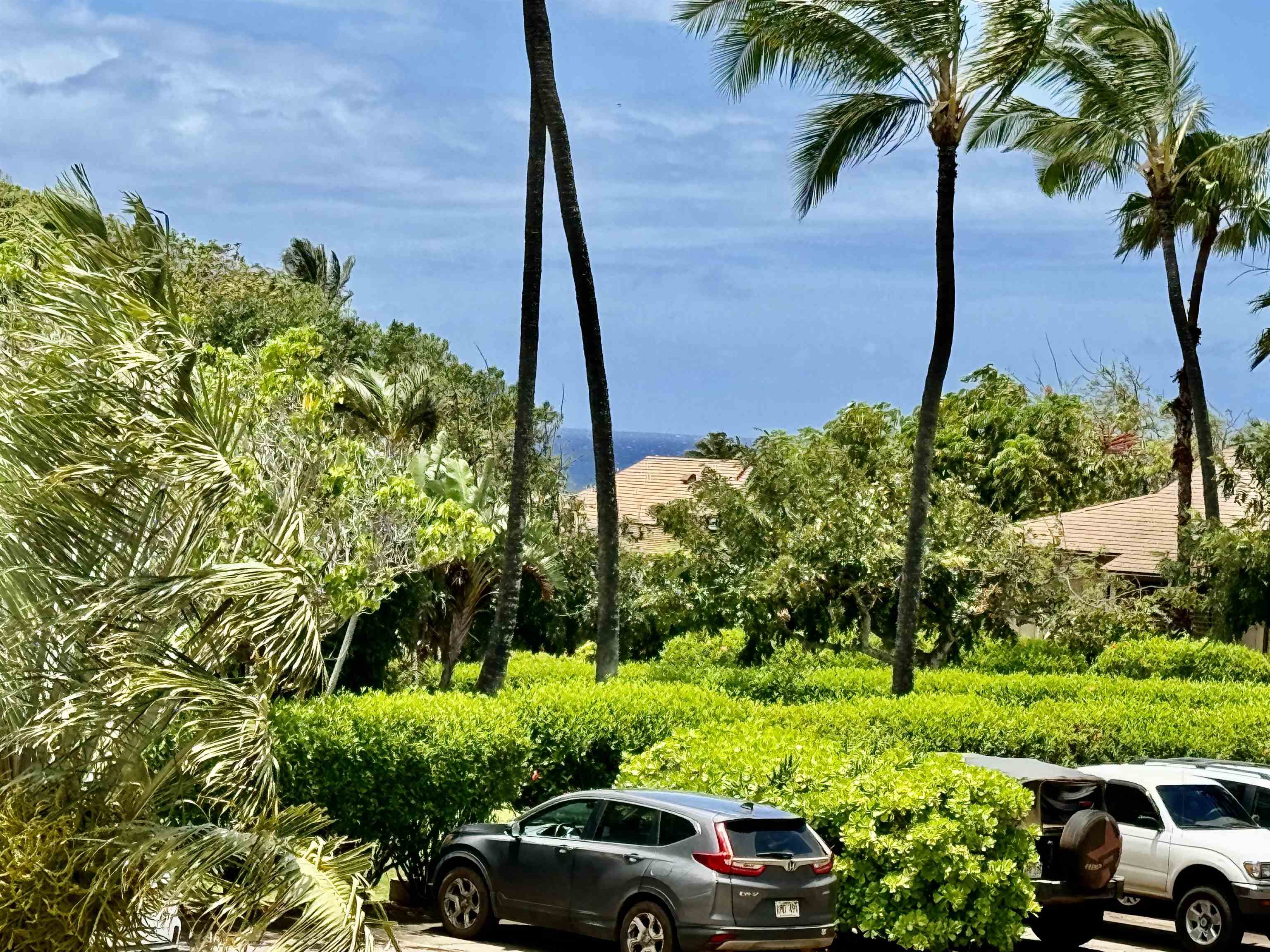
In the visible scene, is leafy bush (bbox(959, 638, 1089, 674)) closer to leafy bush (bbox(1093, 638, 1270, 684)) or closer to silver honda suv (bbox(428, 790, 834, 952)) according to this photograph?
leafy bush (bbox(1093, 638, 1270, 684))

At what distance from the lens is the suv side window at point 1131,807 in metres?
16.1

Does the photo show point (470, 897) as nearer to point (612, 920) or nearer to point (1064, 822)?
point (612, 920)

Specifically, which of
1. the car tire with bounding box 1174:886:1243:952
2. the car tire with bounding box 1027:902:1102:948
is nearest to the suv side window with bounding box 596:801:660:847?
the car tire with bounding box 1027:902:1102:948

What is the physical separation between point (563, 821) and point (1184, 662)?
68.2 ft

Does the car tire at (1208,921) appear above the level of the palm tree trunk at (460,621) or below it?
below

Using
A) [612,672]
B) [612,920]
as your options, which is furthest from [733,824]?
[612,672]

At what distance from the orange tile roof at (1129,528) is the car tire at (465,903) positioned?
28304mm

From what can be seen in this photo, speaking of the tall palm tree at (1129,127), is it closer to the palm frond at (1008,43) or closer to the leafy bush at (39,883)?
the palm frond at (1008,43)

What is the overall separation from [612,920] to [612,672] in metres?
8.95

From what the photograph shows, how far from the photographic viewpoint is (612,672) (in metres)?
21.9

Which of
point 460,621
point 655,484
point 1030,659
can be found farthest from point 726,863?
point 655,484

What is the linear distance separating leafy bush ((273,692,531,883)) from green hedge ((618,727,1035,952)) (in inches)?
114

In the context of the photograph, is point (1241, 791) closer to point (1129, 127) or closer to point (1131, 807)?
point (1131, 807)

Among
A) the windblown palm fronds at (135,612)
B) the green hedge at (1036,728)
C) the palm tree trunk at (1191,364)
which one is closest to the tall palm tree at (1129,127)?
the palm tree trunk at (1191,364)
